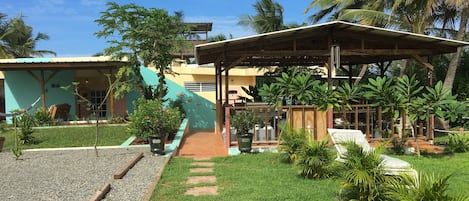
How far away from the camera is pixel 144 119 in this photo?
9.34 m

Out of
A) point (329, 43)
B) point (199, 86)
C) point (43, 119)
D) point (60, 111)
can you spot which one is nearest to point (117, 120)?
point (60, 111)

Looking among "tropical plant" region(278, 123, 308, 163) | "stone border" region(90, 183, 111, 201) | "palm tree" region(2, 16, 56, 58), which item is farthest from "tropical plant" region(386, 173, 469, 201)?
"palm tree" region(2, 16, 56, 58)

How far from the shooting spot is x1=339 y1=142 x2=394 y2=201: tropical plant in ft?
12.8

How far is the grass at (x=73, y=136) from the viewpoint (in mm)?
10617

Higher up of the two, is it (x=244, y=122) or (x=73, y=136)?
(x=244, y=122)

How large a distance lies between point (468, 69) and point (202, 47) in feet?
35.4

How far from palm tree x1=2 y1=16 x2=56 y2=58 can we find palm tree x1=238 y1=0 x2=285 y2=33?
17.9 metres

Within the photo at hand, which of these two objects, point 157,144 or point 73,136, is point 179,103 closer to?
point 73,136

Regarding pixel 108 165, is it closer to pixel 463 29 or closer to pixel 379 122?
pixel 379 122

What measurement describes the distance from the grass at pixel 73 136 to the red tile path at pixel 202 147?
80.8 inches

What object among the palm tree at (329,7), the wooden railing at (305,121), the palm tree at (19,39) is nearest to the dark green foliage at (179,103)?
the wooden railing at (305,121)

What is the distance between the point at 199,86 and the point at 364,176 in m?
13.5

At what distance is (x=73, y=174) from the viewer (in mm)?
6773

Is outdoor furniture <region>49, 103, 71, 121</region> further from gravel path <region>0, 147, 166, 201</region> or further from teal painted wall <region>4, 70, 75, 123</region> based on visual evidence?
gravel path <region>0, 147, 166, 201</region>
